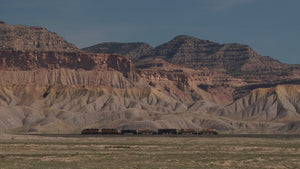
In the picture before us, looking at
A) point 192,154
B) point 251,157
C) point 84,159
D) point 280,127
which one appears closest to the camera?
point 84,159

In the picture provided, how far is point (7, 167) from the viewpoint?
161ft

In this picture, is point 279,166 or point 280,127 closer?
point 279,166

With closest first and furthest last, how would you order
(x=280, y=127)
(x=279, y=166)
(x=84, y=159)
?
(x=279, y=166), (x=84, y=159), (x=280, y=127)

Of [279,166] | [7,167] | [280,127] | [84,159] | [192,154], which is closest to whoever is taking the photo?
[7,167]

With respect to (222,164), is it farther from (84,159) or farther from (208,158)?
(84,159)

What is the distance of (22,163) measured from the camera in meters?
53.2

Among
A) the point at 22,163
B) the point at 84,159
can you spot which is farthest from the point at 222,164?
the point at 22,163

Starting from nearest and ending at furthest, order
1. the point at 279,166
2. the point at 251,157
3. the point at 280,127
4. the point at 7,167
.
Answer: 1. the point at 7,167
2. the point at 279,166
3. the point at 251,157
4. the point at 280,127

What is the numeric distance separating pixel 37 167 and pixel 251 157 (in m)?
24.5

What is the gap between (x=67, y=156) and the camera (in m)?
61.2

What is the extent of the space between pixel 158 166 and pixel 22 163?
42.9 ft

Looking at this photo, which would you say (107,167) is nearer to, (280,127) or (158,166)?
(158,166)

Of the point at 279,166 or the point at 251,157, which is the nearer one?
the point at 279,166

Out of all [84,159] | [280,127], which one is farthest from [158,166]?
[280,127]
